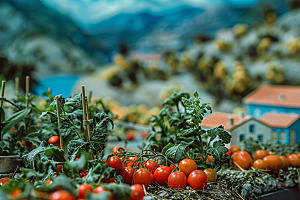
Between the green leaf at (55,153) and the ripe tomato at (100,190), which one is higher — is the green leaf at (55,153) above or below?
above

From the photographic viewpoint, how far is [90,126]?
53.8 inches

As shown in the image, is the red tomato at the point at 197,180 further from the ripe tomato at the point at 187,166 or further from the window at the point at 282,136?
the window at the point at 282,136

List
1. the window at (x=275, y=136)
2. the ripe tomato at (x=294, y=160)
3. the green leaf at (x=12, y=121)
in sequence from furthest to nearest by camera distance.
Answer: the window at (x=275, y=136) < the ripe tomato at (x=294, y=160) < the green leaf at (x=12, y=121)

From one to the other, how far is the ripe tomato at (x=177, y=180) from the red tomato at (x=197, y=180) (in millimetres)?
35

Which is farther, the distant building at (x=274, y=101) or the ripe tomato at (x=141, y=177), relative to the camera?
the distant building at (x=274, y=101)

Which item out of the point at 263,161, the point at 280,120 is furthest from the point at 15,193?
the point at 280,120

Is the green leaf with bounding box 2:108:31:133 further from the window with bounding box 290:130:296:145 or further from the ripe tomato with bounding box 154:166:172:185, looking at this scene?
the window with bounding box 290:130:296:145

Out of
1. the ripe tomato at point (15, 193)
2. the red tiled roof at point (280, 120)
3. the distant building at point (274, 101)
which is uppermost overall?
the distant building at point (274, 101)

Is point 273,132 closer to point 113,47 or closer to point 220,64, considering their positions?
point 220,64

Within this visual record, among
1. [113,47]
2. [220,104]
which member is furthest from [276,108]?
[113,47]

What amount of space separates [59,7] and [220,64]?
9.81 feet

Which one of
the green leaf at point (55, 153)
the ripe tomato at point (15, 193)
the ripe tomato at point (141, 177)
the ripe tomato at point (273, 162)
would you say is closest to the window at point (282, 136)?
the ripe tomato at point (273, 162)

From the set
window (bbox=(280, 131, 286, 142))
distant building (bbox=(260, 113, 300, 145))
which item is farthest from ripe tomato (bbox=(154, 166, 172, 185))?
window (bbox=(280, 131, 286, 142))

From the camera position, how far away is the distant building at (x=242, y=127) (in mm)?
2174
